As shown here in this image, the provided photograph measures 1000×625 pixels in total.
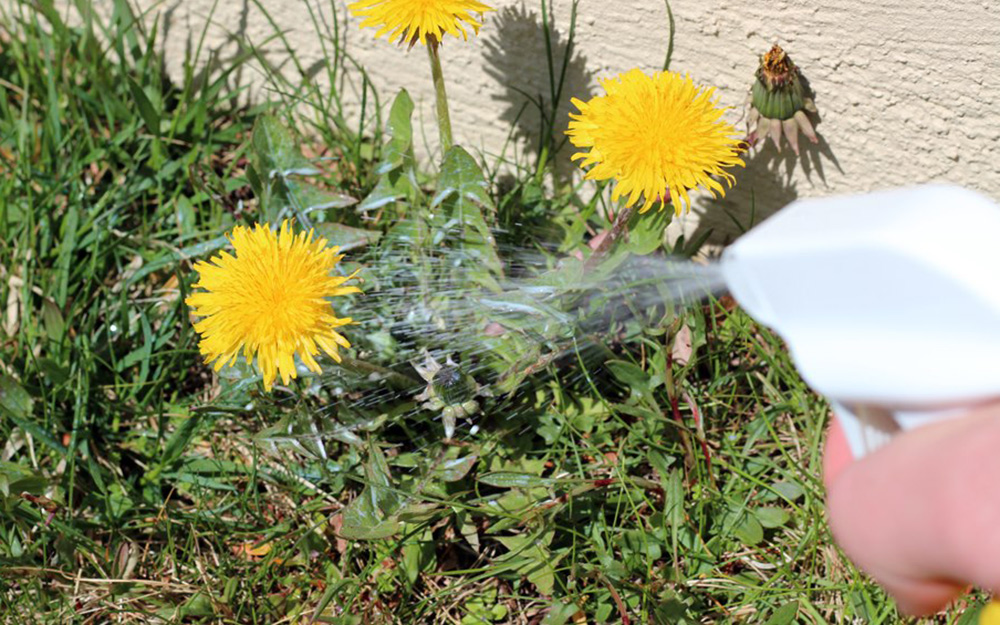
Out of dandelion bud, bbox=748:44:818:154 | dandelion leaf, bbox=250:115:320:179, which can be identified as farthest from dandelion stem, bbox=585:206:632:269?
dandelion leaf, bbox=250:115:320:179

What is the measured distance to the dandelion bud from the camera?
5.80 ft

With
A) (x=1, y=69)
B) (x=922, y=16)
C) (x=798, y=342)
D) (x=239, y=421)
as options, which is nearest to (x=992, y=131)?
(x=922, y=16)

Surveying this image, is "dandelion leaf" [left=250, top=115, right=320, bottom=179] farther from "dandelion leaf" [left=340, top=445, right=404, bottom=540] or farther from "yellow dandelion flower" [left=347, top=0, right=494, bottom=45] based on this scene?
"dandelion leaf" [left=340, top=445, right=404, bottom=540]

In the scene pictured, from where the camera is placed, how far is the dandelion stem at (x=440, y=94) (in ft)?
5.84

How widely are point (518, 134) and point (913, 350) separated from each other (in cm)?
143

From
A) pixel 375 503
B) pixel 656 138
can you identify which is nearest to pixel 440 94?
pixel 656 138

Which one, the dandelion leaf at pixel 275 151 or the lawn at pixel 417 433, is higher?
the dandelion leaf at pixel 275 151

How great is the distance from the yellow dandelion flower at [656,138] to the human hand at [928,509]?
2.36 feet

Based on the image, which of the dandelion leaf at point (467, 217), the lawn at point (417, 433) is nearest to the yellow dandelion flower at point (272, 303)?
the lawn at point (417, 433)

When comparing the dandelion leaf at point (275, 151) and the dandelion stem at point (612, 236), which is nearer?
the dandelion stem at point (612, 236)

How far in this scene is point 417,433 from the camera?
1.93 m

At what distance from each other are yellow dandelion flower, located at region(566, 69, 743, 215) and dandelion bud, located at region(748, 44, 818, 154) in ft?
0.61

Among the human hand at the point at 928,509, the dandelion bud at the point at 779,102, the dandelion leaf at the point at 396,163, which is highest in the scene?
the dandelion bud at the point at 779,102

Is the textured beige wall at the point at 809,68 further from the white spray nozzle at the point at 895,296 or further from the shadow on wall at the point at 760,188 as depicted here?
the white spray nozzle at the point at 895,296
